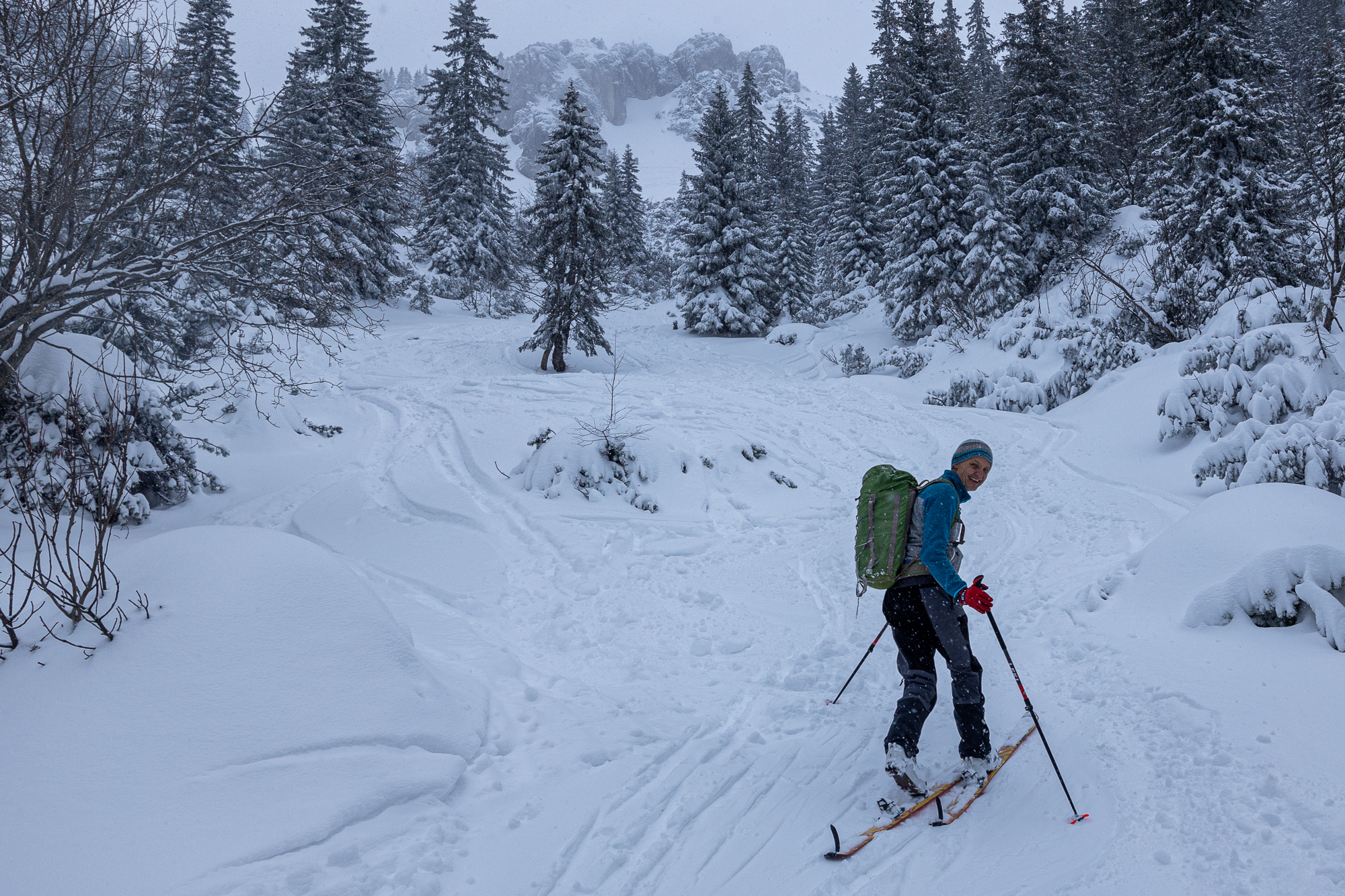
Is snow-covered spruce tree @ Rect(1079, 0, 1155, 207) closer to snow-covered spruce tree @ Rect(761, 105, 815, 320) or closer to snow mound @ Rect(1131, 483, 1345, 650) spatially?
snow-covered spruce tree @ Rect(761, 105, 815, 320)

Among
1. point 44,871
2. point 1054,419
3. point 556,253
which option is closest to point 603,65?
point 556,253

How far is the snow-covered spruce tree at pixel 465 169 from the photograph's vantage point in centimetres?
2864

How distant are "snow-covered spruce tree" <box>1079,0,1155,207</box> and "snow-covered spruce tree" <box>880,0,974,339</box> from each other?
18.0 ft

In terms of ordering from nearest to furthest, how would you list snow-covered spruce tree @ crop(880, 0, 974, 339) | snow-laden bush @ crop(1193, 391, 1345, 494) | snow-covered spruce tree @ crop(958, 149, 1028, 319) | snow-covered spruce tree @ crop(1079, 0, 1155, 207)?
snow-laden bush @ crop(1193, 391, 1345, 494) < snow-covered spruce tree @ crop(958, 149, 1028, 319) < snow-covered spruce tree @ crop(880, 0, 974, 339) < snow-covered spruce tree @ crop(1079, 0, 1155, 207)

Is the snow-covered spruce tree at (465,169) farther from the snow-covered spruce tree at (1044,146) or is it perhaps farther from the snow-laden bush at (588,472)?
the snow-laden bush at (588,472)

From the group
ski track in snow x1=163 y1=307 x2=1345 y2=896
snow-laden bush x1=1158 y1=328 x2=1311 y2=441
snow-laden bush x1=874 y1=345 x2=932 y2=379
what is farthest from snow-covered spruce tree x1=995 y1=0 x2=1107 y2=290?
ski track in snow x1=163 y1=307 x2=1345 y2=896

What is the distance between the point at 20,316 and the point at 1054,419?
14765mm

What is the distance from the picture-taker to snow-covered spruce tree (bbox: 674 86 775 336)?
2567cm

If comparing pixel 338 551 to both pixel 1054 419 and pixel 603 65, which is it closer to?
pixel 1054 419

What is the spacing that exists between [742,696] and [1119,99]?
33.6 meters

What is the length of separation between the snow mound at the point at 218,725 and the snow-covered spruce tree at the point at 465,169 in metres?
26.5

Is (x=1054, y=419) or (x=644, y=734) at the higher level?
→ (x=1054, y=419)

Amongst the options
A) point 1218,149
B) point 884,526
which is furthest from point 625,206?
point 884,526

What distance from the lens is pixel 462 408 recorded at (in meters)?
13.2
